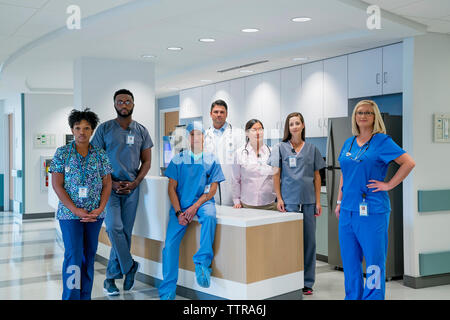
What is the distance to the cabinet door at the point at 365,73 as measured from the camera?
4.97 metres

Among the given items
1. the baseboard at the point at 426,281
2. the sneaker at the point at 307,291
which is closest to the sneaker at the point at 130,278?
the sneaker at the point at 307,291

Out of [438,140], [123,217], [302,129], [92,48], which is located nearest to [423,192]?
[438,140]

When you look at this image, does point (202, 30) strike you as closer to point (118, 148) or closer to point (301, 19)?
point (301, 19)

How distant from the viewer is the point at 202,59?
5953 mm

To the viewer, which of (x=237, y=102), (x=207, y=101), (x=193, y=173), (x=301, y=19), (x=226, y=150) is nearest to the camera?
(x=193, y=173)

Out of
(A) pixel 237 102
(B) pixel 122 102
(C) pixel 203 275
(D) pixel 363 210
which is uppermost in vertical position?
(A) pixel 237 102

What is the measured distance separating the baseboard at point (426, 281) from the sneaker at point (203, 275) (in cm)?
201

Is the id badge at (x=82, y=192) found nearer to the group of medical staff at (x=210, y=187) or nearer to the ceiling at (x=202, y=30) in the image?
the group of medical staff at (x=210, y=187)

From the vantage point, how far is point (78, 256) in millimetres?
3223

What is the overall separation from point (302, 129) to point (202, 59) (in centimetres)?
237

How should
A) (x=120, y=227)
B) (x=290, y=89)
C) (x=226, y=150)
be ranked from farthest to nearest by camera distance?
(x=290, y=89) → (x=226, y=150) → (x=120, y=227)

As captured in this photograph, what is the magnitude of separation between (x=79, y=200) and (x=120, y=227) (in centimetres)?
77

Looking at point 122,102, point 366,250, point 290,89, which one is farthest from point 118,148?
point 290,89
